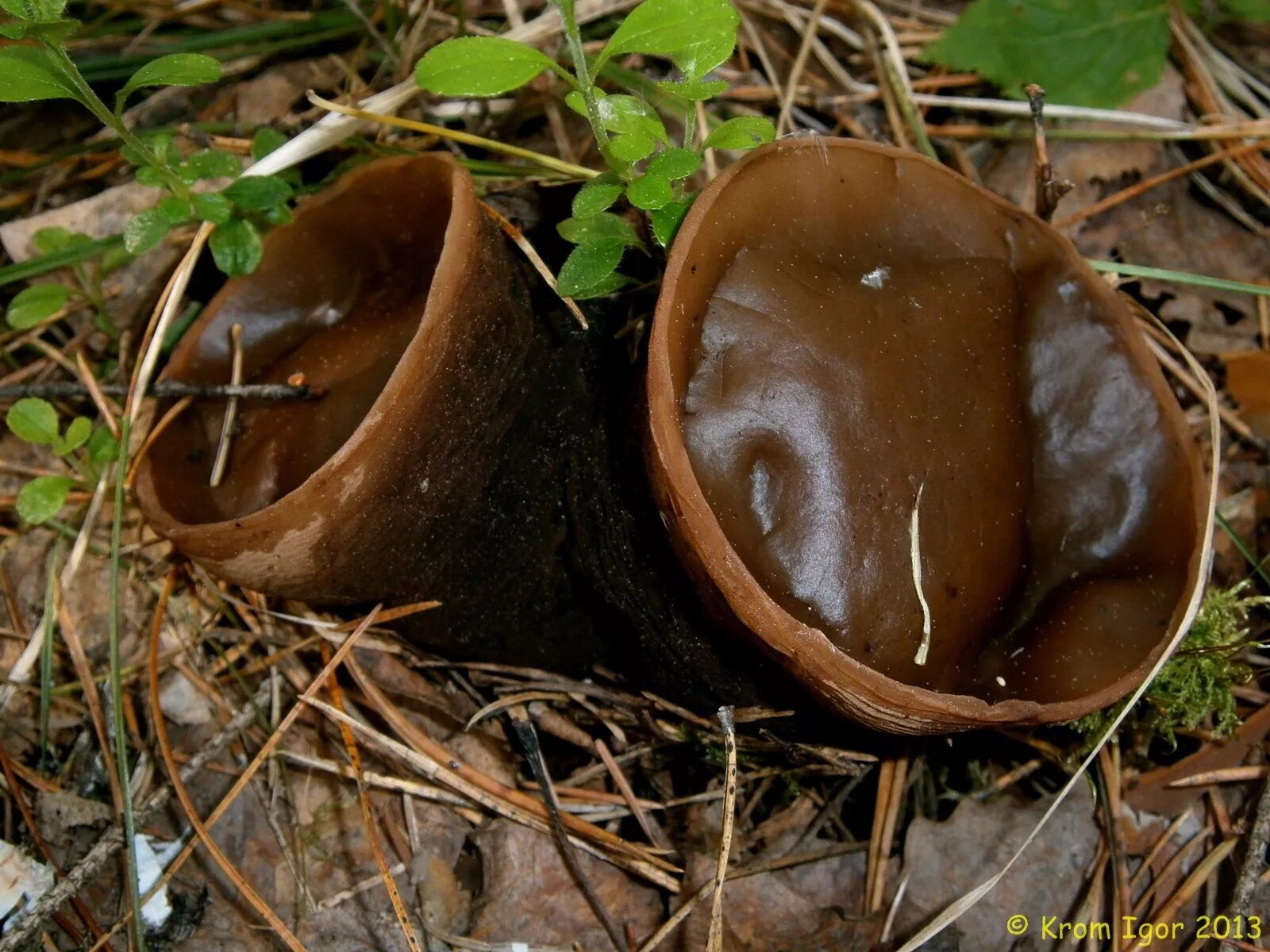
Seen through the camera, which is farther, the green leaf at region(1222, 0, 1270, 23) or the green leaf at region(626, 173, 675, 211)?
the green leaf at region(1222, 0, 1270, 23)

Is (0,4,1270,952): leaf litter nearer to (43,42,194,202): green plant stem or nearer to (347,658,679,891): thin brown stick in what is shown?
(347,658,679,891): thin brown stick

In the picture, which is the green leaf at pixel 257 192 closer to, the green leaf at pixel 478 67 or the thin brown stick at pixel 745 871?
the green leaf at pixel 478 67

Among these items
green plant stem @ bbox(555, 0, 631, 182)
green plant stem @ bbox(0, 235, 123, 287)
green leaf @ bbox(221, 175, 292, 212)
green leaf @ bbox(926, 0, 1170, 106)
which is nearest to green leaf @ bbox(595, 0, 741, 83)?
green plant stem @ bbox(555, 0, 631, 182)

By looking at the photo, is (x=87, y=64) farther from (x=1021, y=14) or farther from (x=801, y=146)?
(x=1021, y=14)

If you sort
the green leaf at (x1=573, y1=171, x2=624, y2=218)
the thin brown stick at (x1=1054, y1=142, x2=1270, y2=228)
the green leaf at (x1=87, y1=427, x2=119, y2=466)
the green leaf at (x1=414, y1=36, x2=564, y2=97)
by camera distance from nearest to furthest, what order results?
the green leaf at (x1=414, y1=36, x2=564, y2=97), the green leaf at (x1=573, y1=171, x2=624, y2=218), the green leaf at (x1=87, y1=427, x2=119, y2=466), the thin brown stick at (x1=1054, y1=142, x2=1270, y2=228)

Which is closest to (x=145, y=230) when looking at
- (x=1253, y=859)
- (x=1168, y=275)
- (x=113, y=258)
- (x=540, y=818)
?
(x=113, y=258)

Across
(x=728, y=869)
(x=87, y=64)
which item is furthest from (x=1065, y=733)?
(x=87, y=64)

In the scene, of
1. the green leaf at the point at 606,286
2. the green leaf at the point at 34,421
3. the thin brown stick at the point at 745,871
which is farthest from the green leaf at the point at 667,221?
the green leaf at the point at 34,421
